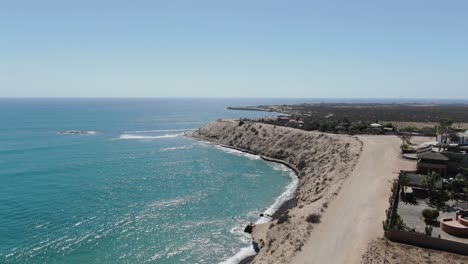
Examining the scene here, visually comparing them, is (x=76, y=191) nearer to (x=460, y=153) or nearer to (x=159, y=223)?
(x=159, y=223)

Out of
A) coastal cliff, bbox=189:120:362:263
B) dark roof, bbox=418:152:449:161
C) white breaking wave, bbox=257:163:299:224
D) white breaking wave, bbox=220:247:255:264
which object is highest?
dark roof, bbox=418:152:449:161

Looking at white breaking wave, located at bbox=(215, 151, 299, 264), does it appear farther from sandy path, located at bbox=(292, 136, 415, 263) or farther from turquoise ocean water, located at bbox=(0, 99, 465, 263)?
sandy path, located at bbox=(292, 136, 415, 263)

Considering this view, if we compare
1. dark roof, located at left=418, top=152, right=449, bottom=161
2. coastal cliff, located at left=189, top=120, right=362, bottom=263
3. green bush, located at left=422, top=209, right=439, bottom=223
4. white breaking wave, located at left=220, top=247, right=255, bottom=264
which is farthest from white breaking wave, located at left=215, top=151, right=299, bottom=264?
dark roof, located at left=418, top=152, right=449, bottom=161

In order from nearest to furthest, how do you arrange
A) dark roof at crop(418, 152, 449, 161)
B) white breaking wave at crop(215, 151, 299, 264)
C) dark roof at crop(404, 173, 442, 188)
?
white breaking wave at crop(215, 151, 299, 264), dark roof at crop(404, 173, 442, 188), dark roof at crop(418, 152, 449, 161)

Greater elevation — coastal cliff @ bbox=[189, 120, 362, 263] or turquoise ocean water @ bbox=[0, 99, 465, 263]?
coastal cliff @ bbox=[189, 120, 362, 263]

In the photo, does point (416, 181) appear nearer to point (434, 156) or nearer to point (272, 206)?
point (434, 156)

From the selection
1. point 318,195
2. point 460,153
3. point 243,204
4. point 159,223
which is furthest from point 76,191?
point 460,153
